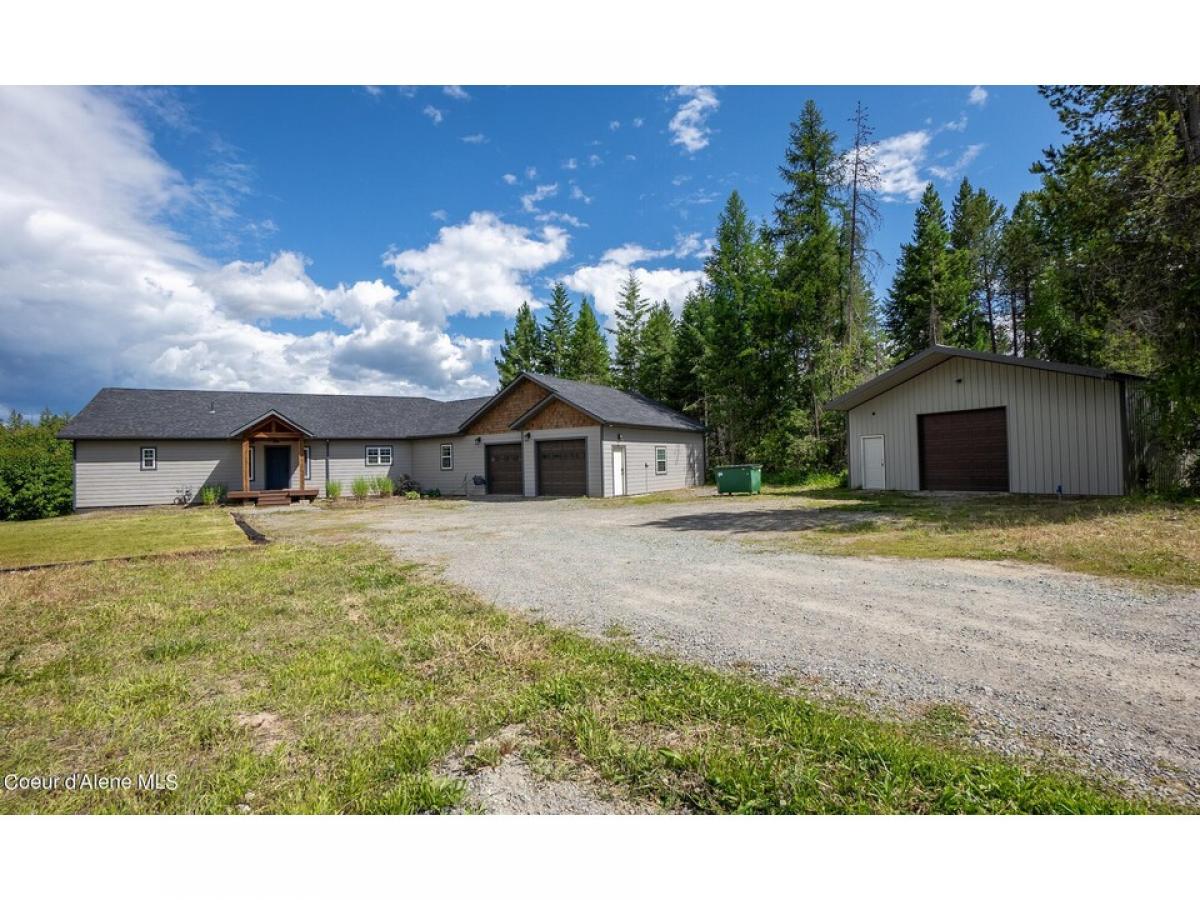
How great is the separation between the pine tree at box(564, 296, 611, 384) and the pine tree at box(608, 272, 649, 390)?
1314 millimetres

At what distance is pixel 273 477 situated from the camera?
77.8ft

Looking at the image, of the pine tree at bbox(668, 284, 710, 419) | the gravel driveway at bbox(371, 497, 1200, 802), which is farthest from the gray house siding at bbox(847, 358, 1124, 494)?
the pine tree at bbox(668, 284, 710, 419)

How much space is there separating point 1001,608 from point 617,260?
3746 centimetres

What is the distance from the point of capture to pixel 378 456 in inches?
1011

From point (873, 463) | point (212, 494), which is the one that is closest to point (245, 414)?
point (212, 494)

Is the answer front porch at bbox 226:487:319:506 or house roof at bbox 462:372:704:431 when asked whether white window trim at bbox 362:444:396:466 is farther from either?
house roof at bbox 462:372:704:431

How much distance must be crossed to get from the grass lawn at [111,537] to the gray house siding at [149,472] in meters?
2.72

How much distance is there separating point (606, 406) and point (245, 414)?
51.5 feet

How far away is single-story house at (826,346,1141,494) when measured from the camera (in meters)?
13.3

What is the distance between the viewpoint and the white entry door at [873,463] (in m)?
17.8

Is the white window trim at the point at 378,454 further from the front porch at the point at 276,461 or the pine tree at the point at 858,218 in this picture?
the pine tree at the point at 858,218

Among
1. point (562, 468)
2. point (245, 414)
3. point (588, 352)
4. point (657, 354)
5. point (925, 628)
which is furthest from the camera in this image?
point (588, 352)

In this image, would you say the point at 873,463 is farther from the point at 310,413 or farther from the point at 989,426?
the point at 310,413

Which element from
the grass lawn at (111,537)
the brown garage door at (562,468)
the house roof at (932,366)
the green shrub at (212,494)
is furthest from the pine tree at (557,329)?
the grass lawn at (111,537)
